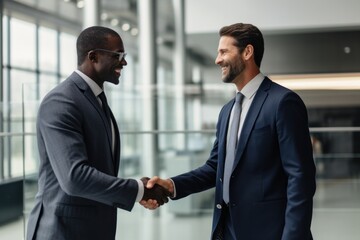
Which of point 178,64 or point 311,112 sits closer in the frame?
point 311,112

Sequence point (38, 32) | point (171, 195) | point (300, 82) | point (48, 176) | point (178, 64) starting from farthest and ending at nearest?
point (38, 32), point (178, 64), point (300, 82), point (171, 195), point (48, 176)

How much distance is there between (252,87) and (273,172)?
43cm

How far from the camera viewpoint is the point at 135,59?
1066 centimetres

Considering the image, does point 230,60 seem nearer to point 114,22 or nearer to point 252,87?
point 252,87

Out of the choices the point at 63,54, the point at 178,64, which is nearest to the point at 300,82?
the point at 178,64

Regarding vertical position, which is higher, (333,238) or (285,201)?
(285,201)

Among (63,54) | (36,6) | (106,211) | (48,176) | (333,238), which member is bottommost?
(333,238)

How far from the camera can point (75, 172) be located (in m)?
2.14

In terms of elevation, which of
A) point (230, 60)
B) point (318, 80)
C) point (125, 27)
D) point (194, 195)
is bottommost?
point (194, 195)

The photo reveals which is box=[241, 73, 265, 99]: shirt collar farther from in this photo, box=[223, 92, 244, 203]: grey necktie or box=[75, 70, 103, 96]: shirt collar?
box=[75, 70, 103, 96]: shirt collar

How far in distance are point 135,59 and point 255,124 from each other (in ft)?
27.6

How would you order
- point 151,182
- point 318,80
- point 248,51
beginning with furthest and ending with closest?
point 318,80 → point 151,182 → point 248,51

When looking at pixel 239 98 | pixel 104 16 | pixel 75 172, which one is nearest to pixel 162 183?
pixel 239 98

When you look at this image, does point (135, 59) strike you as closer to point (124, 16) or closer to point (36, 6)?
point (124, 16)
